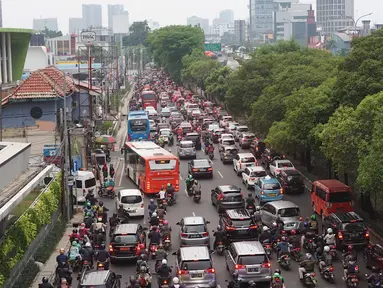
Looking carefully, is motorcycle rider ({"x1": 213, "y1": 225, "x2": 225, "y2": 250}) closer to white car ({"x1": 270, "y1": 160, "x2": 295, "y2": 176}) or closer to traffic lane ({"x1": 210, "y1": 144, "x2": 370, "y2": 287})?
traffic lane ({"x1": 210, "y1": 144, "x2": 370, "y2": 287})

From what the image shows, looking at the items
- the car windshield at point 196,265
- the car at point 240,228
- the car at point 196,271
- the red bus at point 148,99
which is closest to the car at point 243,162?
the car at point 240,228

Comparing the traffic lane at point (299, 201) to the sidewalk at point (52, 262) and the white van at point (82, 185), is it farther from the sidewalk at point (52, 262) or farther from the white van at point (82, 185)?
the white van at point (82, 185)

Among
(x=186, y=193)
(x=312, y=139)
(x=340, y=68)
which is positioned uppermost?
(x=340, y=68)

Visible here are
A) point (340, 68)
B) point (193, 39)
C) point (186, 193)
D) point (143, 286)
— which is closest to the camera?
point (143, 286)

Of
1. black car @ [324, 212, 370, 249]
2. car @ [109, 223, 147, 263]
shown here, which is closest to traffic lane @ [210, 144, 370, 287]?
black car @ [324, 212, 370, 249]

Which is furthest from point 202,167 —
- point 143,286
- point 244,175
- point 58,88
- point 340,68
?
point 143,286

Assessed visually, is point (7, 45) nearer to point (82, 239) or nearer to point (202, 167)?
point (202, 167)

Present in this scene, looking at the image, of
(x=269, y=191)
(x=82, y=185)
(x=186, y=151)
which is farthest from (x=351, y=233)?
(x=186, y=151)
